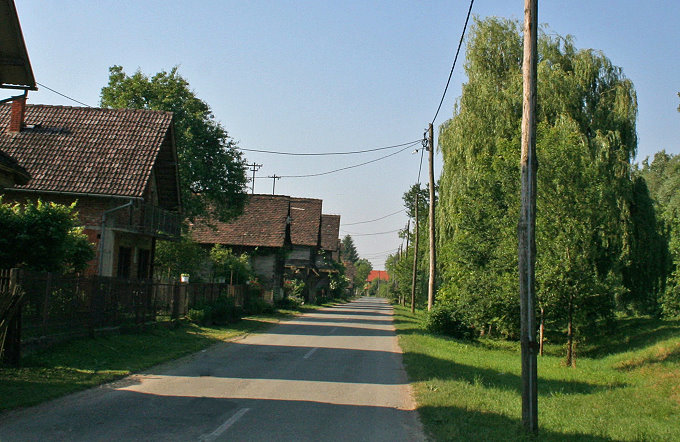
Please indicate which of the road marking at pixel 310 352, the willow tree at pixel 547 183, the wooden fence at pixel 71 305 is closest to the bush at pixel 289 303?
the willow tree at pixel 547 183

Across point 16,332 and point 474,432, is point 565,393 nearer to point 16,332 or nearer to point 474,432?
point 474,432

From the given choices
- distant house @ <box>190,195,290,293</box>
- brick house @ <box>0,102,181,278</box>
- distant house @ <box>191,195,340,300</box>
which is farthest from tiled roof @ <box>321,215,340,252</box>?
brick house @ <box>0,102,181,278</box>

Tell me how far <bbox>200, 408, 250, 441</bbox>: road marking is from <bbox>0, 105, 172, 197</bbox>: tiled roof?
14.3m

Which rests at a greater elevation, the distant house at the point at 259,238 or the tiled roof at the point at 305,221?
the tiled roof at the point at 305,221

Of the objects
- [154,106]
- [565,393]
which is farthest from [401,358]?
[154,106]

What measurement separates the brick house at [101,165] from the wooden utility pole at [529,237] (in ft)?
52.0

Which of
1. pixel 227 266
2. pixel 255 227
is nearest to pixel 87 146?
pixel 227 266

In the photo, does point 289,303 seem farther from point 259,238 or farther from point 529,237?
point 529,237

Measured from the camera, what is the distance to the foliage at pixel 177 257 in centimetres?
3034

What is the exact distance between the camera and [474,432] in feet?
26.4

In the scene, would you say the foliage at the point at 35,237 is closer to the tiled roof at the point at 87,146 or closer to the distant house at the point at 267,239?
the tiled roof at the point at 87,146

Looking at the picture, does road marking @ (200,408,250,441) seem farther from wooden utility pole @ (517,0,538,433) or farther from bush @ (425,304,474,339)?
bush @ (425,304,474,339)

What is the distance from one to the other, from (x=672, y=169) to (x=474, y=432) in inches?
2391

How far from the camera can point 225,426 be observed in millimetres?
7883
